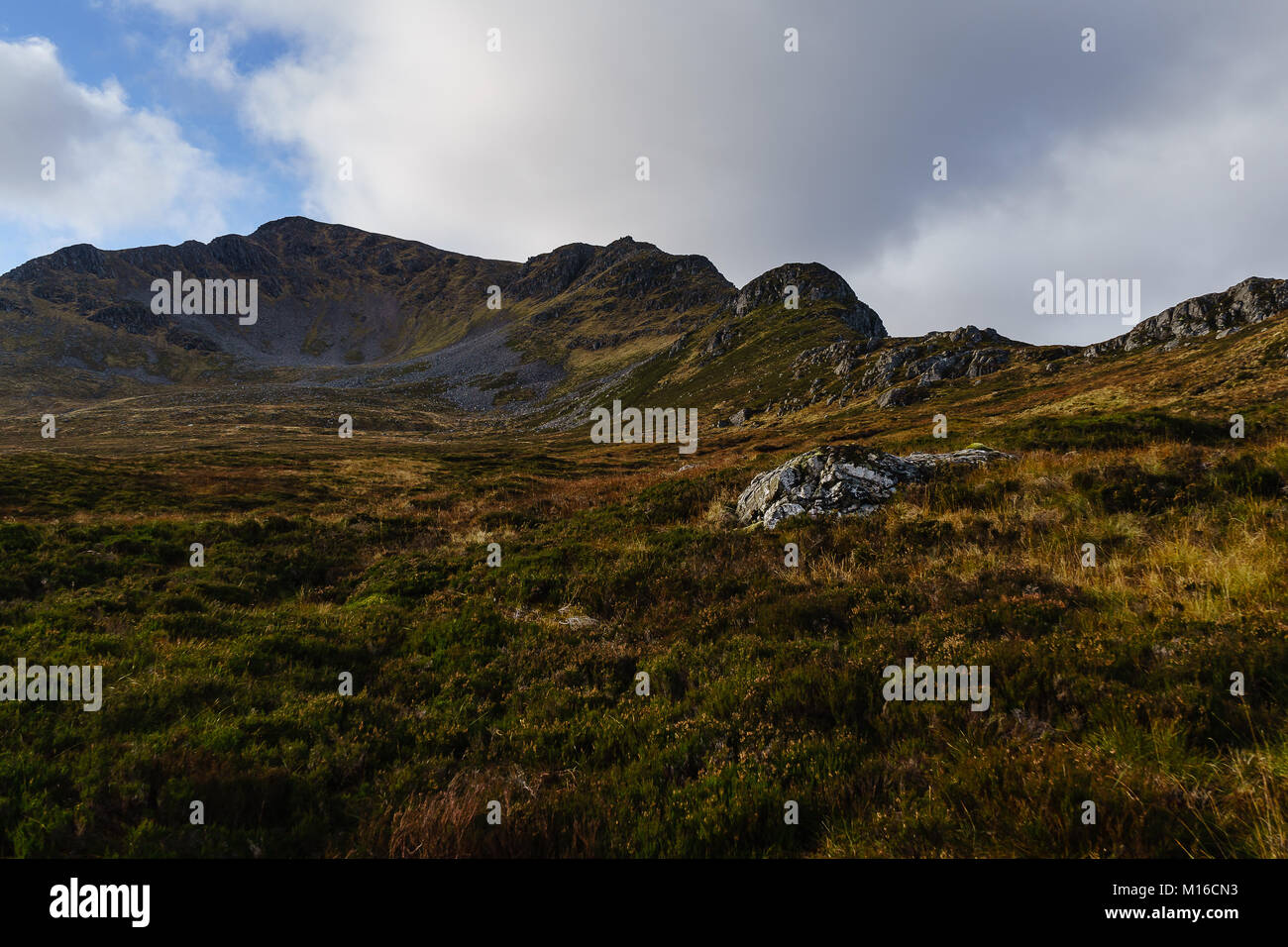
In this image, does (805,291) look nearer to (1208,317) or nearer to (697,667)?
(1208,317)

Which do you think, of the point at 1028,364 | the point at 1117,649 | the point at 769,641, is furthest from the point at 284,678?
the point at 1028,364

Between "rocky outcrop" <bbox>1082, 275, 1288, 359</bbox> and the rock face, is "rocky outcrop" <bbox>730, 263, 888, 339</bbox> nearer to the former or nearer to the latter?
"rocky outcrop" <bbox>1082, 275, 1288, 359</bbox>

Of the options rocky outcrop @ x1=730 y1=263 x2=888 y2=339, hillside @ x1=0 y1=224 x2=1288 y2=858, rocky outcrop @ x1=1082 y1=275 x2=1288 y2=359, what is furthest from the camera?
rocky outcrop @ x1=730 y1=263 x2=888 y2=339

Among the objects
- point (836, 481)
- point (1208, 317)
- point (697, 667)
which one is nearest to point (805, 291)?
point (1208, 317)

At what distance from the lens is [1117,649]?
589 cm

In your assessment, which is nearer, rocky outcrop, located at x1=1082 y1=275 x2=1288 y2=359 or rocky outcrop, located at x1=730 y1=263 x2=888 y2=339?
rocky outcrop, located at x1=1082 y1=275 x2=1288 y2=359

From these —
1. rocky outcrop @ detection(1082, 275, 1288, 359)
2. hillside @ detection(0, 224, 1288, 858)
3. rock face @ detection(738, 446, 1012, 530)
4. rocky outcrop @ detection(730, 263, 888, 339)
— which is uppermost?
rocky outcrop @ detection(730, 263, 888, 339)

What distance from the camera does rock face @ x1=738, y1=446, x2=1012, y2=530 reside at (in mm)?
13602

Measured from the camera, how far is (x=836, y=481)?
14148 mm

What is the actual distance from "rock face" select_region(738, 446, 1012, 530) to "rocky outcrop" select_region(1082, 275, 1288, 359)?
97.4 meters

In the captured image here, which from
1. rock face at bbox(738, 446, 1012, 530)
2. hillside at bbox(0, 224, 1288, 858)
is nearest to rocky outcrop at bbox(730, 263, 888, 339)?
rock face at bbox(738, 446, 1012, 530)

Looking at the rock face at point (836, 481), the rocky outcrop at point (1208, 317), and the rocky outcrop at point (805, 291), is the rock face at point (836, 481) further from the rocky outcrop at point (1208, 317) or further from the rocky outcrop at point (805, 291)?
the rocky outcrop at point (805, 291)
